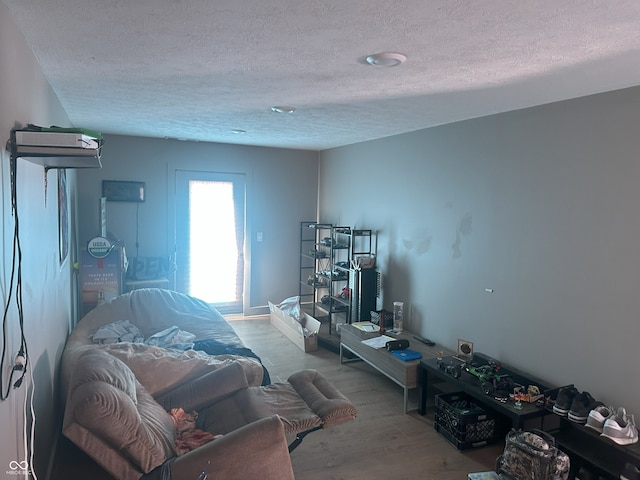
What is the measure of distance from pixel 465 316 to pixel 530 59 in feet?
7.22

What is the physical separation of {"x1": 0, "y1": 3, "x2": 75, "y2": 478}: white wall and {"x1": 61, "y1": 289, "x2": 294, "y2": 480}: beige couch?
7.9 inches

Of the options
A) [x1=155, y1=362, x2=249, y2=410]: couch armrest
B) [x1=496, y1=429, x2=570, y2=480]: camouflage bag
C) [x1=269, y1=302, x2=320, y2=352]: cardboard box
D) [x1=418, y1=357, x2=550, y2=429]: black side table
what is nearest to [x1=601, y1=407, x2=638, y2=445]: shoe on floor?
[x1=496, y1=429, x2=570, y2=480]: camouflage bag

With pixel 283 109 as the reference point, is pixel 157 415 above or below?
below

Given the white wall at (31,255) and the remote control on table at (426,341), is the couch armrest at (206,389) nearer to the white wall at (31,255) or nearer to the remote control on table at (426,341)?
the white wall at (31,255)

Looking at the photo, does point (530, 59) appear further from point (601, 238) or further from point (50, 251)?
point (50, 251)

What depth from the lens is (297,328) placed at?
5105mm

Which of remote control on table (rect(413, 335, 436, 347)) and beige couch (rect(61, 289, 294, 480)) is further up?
beige couch (rect(61, 289, 294, 480))

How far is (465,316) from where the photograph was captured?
12.1 feet

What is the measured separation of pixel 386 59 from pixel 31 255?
1.85 metres

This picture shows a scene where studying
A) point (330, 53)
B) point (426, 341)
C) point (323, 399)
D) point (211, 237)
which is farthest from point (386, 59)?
point (211, 237)

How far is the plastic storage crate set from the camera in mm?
2980

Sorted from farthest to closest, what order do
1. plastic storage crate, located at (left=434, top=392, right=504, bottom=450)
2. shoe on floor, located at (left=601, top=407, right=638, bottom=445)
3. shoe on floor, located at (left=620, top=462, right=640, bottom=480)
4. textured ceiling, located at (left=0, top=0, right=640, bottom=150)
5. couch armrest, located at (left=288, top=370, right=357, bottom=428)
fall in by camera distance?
plastic storage crate, located at (left=434, top=392, right=504, bottom=450), couch armrest, located at (left=288, top=370, right=357, bottom=428), shoe on floor, located at (left=601, top=407, right=638, bottom=445), shoe on floor, located at (left=620, top=462, right=640, bottom=480), textured ceiling, located at (left=0, top=0, right=640, bottom=150)

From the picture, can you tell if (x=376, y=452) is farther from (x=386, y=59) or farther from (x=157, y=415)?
(x=386, y=59)

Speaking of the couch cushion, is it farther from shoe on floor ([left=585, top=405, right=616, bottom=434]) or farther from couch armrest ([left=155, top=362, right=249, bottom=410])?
shoe on floor ([left=585, top=405, right=616, bottom=434])
